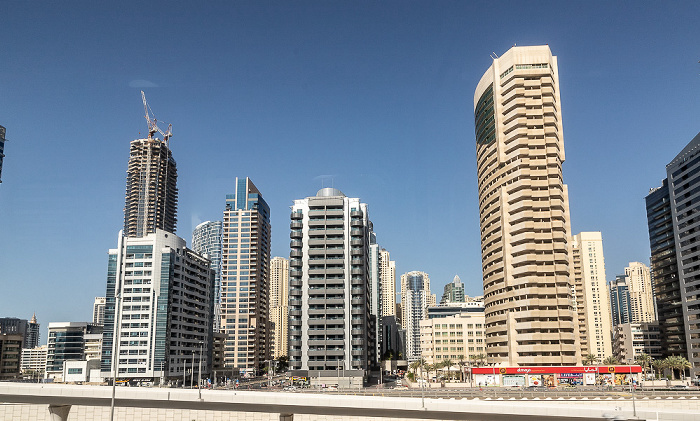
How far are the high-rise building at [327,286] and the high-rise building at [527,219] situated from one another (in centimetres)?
3839

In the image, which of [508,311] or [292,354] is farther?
[292,354]

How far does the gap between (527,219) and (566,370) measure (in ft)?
A: 129

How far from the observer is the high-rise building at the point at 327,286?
179250mm

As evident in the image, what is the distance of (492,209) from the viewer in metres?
171

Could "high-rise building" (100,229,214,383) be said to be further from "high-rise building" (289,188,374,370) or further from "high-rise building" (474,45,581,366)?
"high-rise building" (474,45,581,366)

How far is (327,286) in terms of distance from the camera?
184500 millimetres

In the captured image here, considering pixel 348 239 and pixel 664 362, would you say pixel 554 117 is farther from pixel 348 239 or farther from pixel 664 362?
pixel 664 362

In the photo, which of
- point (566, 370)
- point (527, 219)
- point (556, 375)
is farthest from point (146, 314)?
point (566, 370)

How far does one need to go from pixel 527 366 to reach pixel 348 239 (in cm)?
6606

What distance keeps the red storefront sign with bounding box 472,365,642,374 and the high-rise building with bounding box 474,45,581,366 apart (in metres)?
5.62

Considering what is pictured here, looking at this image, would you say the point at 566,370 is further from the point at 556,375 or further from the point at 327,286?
the point at 327,286

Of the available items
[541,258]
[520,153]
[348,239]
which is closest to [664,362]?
[541,258]

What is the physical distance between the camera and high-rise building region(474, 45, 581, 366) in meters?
152

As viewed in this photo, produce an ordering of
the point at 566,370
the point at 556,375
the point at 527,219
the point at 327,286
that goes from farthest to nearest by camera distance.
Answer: the point at 327,286 < the point at 527,219 < the point at 556,375 < the point at 566,370
